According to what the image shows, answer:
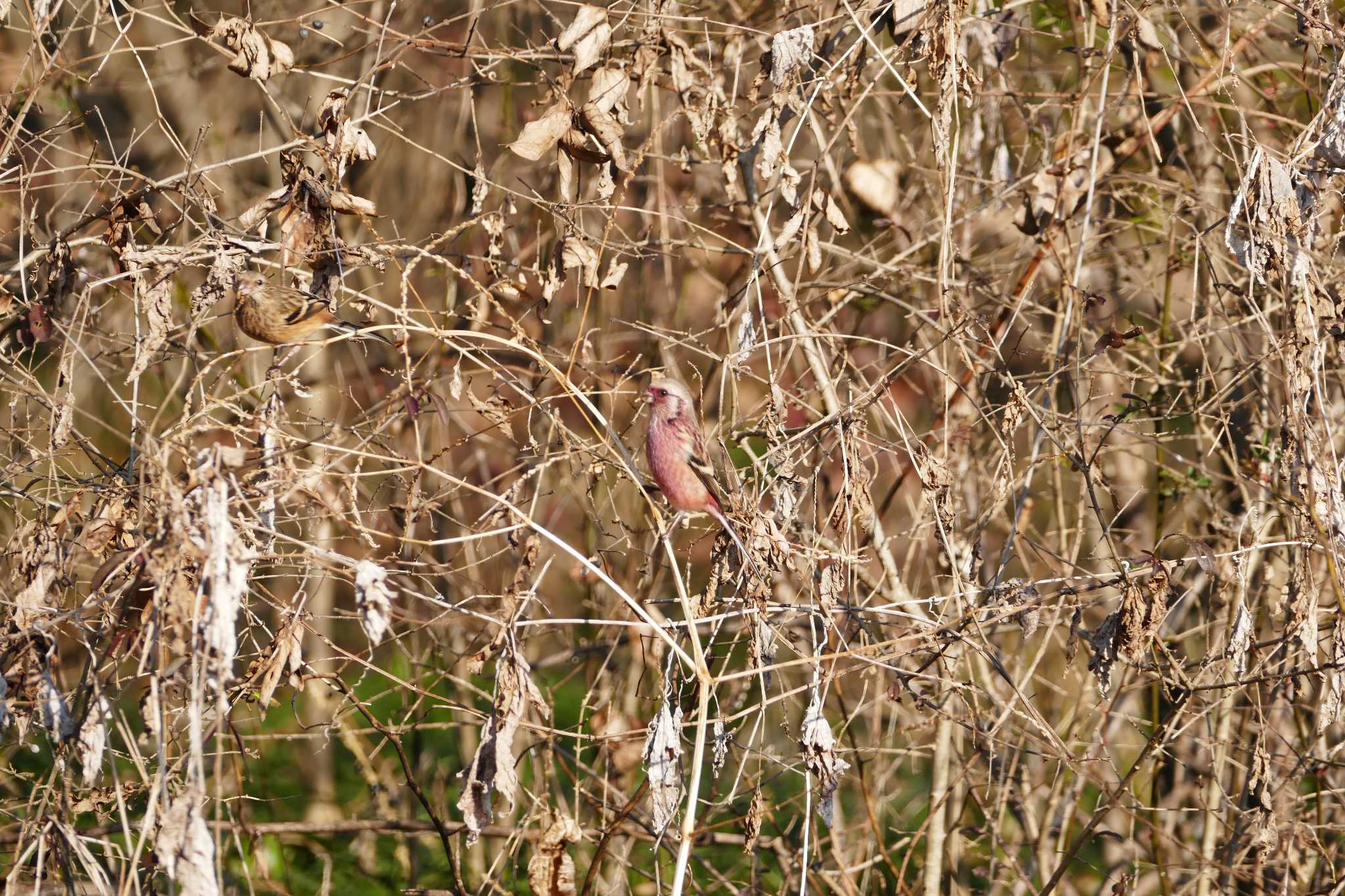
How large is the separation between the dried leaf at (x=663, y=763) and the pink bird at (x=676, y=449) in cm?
79

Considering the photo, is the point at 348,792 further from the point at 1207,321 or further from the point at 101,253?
the point at 1207,321

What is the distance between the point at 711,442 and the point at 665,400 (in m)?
0.43

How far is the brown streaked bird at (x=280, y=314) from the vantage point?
279 cm

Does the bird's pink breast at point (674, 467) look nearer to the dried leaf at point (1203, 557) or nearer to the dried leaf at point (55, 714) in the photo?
the dried leaf at point (1203, 557)

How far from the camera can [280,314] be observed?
2.90 meters

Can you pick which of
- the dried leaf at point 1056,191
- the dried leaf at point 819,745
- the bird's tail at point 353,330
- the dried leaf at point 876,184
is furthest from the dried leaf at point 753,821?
the dried leaf at point 876,184

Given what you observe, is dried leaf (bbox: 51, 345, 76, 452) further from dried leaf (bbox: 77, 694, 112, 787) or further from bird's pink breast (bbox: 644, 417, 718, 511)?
bird's pink breast (bbox: 644, 417, 718, 511)

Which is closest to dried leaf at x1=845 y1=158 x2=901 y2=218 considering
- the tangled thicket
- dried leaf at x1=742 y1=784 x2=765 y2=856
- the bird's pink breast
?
the tangled thicket

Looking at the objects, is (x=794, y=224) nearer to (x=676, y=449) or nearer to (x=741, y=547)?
(x=676, y=449)

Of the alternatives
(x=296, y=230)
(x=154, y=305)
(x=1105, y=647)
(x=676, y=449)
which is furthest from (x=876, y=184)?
(x=154, y=305)

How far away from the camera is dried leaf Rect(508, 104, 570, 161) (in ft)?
9.23

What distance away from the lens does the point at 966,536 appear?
4.37 metres

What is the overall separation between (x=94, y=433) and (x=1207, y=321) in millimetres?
5891

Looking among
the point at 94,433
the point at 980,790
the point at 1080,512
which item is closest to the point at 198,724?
the point at 1080,512
